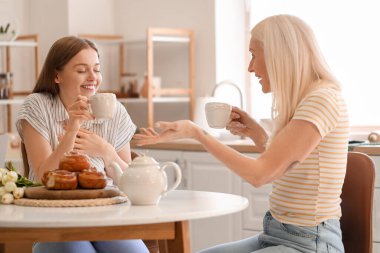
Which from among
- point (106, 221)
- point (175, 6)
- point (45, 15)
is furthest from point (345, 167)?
point (45, 15)

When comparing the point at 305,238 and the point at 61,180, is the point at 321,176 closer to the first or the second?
the point at 305,238

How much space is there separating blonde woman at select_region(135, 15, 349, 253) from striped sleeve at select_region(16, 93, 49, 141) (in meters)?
0.67

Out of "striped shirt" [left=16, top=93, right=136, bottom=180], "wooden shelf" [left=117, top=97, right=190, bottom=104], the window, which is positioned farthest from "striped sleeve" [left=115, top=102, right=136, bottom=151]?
"wooden shelf" [left=117, top=97, right=190, bottom=104]

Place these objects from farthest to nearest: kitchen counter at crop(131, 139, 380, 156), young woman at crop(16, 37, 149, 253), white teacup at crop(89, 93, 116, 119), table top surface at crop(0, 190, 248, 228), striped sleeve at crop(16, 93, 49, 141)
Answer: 1. kitchen counter at crop(131, 139, 380, 156)
2. striped sleeve at crop(16, 93, 49, 141)
3. young woman at crop(16, 37, 149, 253)
4. white teacup at crop(89, 93, 116, 119)
5. table top surface at crop(0, 190, 248, 228)

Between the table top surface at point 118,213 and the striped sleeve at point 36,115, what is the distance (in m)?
0.67

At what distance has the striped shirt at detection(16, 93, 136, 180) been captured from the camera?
2691 mm

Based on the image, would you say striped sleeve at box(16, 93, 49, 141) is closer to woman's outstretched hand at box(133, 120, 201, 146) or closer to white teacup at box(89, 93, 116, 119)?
white teacup at box(89, 93, 116, 119)

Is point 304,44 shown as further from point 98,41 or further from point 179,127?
point 98,41

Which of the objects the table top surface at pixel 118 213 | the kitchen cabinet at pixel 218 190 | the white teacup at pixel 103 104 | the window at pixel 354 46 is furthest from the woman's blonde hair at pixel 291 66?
the window at pixel 354 46

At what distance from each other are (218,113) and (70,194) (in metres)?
0.52

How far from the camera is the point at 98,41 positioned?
16.4ft

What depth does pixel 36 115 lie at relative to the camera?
8.86 feet

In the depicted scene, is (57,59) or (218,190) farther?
(218,190)

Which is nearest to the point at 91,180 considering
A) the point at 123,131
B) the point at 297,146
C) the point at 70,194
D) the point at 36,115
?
the point at 70,194
